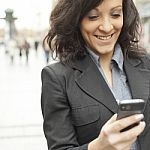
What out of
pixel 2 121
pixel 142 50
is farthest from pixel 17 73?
pixel 142 50

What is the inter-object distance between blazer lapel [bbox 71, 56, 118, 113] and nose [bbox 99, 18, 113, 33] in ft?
0.51

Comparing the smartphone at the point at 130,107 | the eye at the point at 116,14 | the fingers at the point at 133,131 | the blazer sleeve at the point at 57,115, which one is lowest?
the blazer sleeve at the point at 57,115

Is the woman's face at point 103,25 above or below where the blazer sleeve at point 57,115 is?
above

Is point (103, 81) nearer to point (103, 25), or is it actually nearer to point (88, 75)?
point (88, 75)

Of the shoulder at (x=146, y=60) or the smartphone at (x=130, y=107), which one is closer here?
the smartphone at (x=130, y=107)

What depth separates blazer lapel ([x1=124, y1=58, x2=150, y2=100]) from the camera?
1.62 metres

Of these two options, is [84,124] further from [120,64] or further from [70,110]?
[120,64]

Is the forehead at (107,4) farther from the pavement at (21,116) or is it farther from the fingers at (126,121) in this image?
the pavement at (21,116)

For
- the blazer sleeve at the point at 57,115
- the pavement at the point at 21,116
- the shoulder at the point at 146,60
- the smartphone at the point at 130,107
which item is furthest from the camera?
the pavement at the point at 21,116

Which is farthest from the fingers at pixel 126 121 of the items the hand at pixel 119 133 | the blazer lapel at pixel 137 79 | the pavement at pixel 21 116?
the pavement at pixel 21 116

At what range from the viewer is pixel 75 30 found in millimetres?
1619

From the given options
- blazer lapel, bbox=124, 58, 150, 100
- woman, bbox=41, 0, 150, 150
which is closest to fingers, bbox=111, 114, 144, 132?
woman, bbox=41, 0, 150, 150

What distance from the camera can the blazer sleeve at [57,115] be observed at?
152cm

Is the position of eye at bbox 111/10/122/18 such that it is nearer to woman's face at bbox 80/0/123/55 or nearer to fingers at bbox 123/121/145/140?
woman's face at bbox 80/0/123/55
